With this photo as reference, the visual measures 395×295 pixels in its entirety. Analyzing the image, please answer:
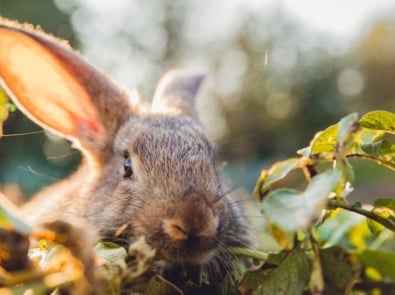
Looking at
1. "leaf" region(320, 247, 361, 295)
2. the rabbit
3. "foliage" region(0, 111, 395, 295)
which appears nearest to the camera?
"foliage" region(0, 111, 395, 295)

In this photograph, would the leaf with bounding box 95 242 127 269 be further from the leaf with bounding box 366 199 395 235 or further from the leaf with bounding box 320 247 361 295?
the leaf with bounding box 366 199 395 235

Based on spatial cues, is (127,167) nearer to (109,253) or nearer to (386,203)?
(109,253)

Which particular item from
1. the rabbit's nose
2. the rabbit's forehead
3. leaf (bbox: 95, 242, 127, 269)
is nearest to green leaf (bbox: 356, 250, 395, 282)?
leaf (bbox: 95, 242, 127, 269)

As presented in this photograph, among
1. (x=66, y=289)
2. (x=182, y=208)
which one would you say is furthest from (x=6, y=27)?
(x=66, y=289)

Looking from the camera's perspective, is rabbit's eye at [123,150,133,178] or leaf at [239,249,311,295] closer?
leaf at [239,249,311,295]

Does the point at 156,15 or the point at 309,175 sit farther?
the point at 156,15

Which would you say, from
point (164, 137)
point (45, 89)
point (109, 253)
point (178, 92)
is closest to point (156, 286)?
point (109, 253)

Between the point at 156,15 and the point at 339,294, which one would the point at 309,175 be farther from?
the point at 156,15
